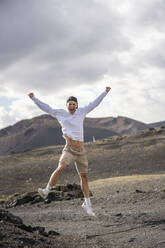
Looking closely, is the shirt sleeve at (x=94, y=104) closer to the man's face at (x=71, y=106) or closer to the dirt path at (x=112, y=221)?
the man's face at (x=71, y=106)

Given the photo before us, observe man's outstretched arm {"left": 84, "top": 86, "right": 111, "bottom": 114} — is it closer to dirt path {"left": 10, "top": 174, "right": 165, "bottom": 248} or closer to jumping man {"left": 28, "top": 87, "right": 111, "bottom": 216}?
jumping man {"left": 28, "top": 87, "right": 111, "bottom": 216}

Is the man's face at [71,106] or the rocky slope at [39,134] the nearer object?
the man's face at [71,106]

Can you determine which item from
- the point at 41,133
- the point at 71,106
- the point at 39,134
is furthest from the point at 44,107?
the point at 41,133

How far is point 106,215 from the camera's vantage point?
9.21 metres

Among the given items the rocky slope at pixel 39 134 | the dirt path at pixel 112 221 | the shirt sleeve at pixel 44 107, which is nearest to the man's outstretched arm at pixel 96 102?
the shirt sleeve at pixel 44 107

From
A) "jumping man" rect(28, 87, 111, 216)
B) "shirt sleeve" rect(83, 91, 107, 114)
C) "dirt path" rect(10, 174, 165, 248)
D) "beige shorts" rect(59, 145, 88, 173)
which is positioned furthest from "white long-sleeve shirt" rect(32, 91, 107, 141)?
"dirt path" rect(10, 174, 165, 248)

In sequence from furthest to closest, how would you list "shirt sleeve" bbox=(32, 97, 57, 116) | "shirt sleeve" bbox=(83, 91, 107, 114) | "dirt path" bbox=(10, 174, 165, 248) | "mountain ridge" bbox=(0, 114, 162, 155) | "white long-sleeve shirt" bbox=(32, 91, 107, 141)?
"mountain ridge" bbox=(0, 114, 162, 155), "shirt sleeve" bbox=(83, 91, 107, 114), "shirt sleeve" bbox=(32, 97, 57, 116), "white long-sleeve shirt" bbox=(32, 91, 107, 141), "dirt path" bbox=(10, 174, 165, 248)

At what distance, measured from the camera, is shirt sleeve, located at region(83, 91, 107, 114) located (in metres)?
7.49

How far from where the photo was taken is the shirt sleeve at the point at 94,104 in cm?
749

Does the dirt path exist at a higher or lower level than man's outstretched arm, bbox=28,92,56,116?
lower

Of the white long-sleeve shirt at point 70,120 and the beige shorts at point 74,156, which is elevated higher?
the white long-sleeve shirt at point 70,120

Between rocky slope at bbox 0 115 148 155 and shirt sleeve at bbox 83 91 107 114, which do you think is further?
rocky slope at bbox 0 115 148 155

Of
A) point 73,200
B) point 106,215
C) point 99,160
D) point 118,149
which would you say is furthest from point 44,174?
point 106,215

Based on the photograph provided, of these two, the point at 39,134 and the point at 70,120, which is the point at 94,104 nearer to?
the point at 70,120
